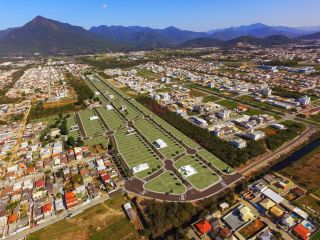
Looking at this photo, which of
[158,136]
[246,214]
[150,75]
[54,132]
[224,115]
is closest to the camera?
[246,214]

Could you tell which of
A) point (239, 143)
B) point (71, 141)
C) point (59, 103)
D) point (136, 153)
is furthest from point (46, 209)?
Result: point (59, 103)

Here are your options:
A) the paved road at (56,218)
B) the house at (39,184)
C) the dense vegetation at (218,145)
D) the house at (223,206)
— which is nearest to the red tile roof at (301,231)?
the house at (223,206)

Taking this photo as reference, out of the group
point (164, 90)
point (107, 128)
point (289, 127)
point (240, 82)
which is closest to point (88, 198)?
point (107, 128)

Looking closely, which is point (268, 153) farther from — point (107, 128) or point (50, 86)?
point (50, 86)

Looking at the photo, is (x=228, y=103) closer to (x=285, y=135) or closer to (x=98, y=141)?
(x=285, y=135)

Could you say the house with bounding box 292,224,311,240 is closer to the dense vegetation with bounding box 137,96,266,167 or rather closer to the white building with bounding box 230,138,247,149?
the dense vegetation with bounding box 137,96,266,167
